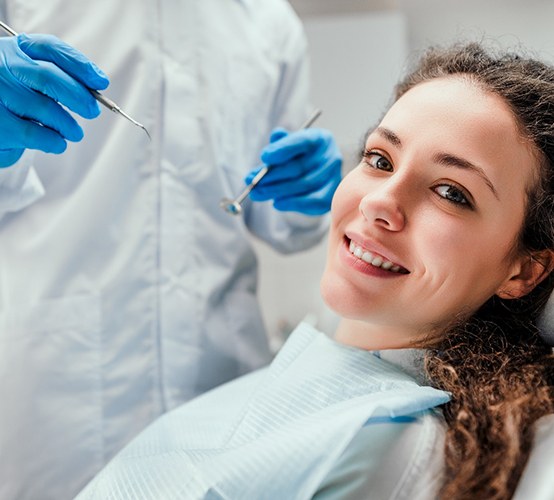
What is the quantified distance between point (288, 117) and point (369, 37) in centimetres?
92

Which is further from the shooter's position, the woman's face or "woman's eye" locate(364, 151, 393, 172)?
"woman's eye" locate(364, 151, 393, 172)

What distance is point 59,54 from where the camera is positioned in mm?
1105

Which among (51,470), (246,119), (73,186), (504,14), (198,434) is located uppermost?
(504,14)

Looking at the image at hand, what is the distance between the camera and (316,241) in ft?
5.85

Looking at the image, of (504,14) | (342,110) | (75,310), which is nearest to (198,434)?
(75,310)

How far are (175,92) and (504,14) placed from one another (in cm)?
139

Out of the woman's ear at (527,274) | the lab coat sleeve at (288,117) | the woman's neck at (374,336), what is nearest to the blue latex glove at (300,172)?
the lab coat sleeve at (288,117)

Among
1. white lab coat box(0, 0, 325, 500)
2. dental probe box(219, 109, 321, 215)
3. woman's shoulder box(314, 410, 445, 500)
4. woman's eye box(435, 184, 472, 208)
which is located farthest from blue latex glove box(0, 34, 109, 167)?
woman's shoulder box(314, 410, 445, 500)

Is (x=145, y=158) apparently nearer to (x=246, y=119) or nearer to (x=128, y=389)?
(x=246, y=119)

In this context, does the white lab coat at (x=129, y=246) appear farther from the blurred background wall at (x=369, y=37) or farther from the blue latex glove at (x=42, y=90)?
the blurred background wall at (x=369, y=37)

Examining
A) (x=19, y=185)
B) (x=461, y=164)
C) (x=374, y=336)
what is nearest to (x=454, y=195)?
(x=461, y=164)

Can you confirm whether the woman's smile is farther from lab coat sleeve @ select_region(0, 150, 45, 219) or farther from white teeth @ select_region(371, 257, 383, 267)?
lab coat sleeve @ select_region(0, 150, 45, 219)

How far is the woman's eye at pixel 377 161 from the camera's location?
1.21m

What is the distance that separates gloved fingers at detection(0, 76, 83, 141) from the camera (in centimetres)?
113
